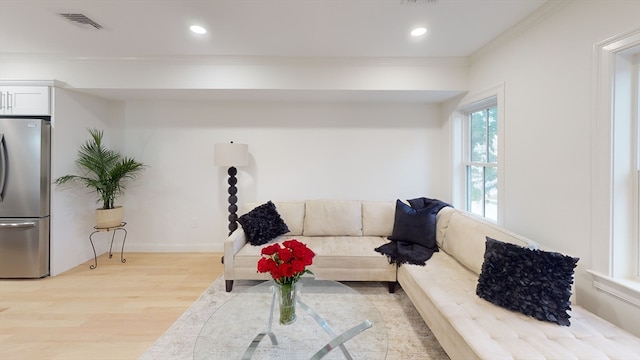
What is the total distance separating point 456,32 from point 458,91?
0.81 meters

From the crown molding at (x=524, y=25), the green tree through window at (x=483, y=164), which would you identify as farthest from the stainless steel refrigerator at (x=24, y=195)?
the green tree through window at (x=483, y=164)

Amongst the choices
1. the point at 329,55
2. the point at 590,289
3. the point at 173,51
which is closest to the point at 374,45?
the point at 329,55

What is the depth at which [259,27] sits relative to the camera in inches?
96.0

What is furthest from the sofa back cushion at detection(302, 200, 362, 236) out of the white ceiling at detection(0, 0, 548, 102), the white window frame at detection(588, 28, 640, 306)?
the white window frame at detection(588, 28, 640, 306)

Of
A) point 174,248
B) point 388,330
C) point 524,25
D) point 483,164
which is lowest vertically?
point 388,330

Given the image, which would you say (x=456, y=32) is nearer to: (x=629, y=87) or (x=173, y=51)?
(x=629, y=87)

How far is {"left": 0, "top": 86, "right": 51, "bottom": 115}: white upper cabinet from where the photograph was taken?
2969mm

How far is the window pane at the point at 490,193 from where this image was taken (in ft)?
9.82

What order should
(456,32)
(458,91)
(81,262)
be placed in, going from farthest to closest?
(81,262) < (458,91) < (456,32)

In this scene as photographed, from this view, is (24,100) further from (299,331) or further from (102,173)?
(299,331)

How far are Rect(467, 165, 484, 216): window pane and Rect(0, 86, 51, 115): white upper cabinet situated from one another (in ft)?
16.7

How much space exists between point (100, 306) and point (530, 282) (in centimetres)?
347

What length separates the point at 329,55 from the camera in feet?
9.95

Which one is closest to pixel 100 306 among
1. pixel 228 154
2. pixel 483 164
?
pixel 228 154
